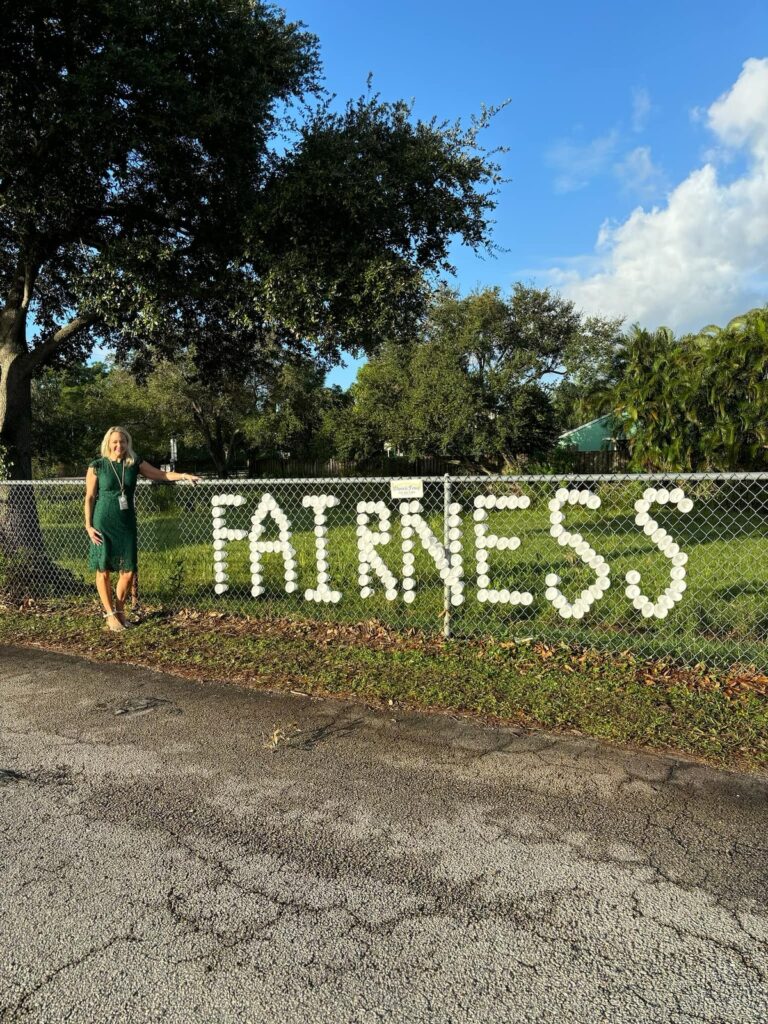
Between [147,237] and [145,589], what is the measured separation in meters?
4.05

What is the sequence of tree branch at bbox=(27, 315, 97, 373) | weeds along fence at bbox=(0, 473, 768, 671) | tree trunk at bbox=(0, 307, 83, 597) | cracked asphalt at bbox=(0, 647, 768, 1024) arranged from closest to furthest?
1. cracked asphalt at bbox=(0, 647, 768, 1024)
2. weeds along fence at bbox=(0, 473, 768, 671)
3. tree trunk at bbox=(0, 307, 83, 597)
4. tree branch at bbox=(27, 315, 97, 373)

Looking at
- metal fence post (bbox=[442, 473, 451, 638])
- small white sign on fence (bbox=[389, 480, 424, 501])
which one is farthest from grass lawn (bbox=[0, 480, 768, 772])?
small white sign on fence (bbox=[389, 480, 424, 501])

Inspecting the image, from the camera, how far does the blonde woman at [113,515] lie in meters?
6.48

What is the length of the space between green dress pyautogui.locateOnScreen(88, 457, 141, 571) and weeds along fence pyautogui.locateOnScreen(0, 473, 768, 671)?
62 cm

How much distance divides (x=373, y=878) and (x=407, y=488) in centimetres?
329

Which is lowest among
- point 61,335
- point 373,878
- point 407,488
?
point 373,878

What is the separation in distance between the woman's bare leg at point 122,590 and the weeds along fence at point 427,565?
80cm

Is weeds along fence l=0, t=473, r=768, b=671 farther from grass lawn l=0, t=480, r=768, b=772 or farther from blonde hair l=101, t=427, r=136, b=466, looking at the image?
blonde hair l=101, t=427, r=136, b=466

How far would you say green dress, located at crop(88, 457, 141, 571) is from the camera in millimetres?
6480

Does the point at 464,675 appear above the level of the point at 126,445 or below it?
below

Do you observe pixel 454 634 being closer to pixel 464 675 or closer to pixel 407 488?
pixel 464 675

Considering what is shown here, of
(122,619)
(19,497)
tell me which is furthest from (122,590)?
(19,497)

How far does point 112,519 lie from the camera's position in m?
6.48

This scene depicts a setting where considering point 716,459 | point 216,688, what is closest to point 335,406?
point 716,459
